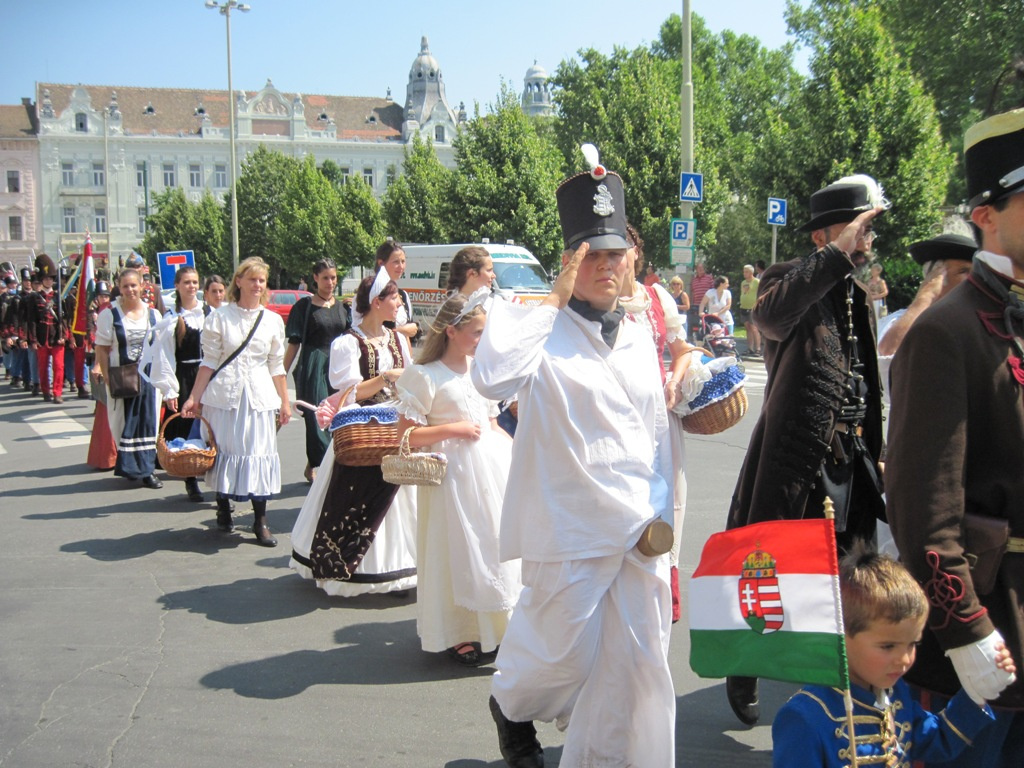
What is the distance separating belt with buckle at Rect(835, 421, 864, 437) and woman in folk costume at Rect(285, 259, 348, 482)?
6.06 m

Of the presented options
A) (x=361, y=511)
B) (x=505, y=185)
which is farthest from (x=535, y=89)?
(x=361, y=511)

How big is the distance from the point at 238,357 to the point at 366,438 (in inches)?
91.2

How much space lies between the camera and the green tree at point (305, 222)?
6016 cm

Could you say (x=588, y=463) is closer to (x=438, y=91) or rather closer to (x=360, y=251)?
(x=360, y=251)

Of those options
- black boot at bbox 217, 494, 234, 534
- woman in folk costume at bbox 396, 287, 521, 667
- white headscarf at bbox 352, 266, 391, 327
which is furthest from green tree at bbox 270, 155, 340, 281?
woman in folk costume at bbox 396, 287, 521, 667

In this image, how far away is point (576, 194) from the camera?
12.1ft

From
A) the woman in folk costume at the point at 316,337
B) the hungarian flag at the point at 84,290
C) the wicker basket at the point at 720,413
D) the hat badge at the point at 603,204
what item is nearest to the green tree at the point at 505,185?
the hungarian flag at the point at 84,290

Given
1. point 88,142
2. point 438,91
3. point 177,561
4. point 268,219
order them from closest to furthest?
point 177,561 < point 268,219 < point 88,142 < point 438,91

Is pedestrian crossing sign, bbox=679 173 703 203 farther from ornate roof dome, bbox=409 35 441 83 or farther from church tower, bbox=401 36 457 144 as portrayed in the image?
ornate roof dome, bbox=409 35 441 83

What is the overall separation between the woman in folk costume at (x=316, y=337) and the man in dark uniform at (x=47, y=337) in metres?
10.4

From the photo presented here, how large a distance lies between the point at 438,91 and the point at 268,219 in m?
41.1

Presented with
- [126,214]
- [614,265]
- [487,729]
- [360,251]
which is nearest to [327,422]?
[487,729]

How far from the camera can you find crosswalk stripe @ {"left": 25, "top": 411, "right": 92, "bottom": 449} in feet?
→ 44.1

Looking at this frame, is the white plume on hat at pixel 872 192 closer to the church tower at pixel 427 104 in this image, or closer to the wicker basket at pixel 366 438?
the wicker basket at pixel 366 438
